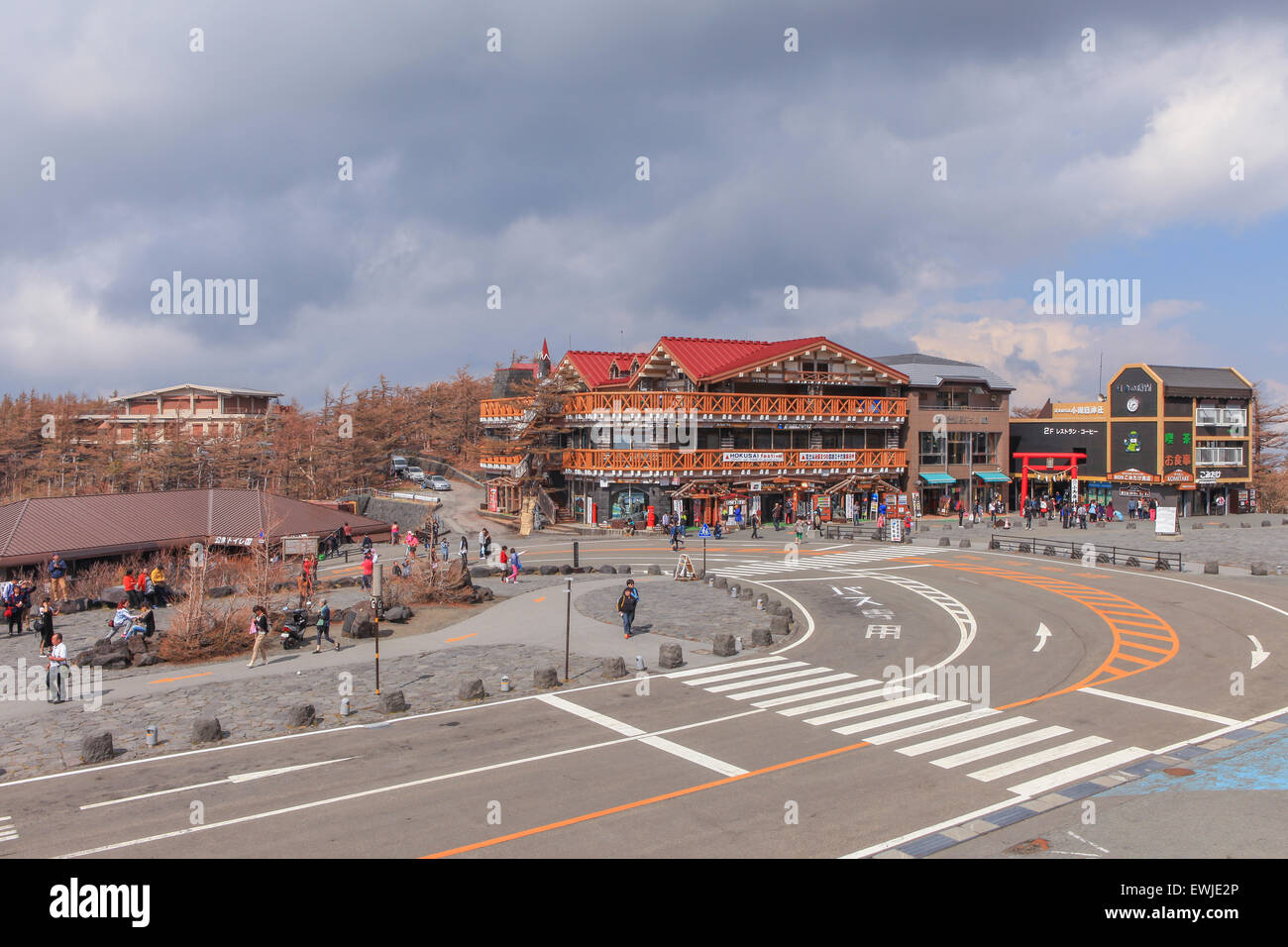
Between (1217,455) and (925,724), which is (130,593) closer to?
(925,724)

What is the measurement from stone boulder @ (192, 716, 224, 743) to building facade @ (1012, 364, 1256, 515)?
65065 millimetres

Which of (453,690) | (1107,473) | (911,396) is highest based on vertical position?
(911,396)

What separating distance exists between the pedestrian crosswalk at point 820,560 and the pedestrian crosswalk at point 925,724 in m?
17.4

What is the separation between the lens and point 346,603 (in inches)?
1252

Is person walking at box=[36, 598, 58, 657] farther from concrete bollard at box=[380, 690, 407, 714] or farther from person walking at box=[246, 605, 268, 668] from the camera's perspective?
concrete bollard at box=[380, 690, 407, 714]

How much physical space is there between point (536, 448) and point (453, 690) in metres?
40.8

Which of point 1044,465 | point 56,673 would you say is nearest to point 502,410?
point 1044,465

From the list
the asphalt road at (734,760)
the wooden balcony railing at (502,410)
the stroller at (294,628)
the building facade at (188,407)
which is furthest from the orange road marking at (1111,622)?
the building facade at (188,407)

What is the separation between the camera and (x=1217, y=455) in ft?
223

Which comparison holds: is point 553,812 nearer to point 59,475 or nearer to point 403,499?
point 403,499

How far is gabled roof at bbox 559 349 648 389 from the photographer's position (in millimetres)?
66125

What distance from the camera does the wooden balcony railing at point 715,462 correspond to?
5634 cm

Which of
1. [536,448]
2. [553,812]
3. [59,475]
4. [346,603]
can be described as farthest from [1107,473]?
[59,475]

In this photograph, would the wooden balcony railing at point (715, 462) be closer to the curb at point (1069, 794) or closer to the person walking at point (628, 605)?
the person walking at point (628, 605)
